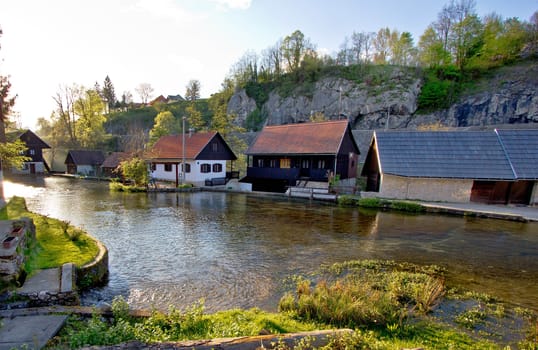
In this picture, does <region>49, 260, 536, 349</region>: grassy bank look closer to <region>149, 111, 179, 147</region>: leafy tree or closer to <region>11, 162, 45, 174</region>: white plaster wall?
<region>149, 111, 179, 147</region>: leafy tree

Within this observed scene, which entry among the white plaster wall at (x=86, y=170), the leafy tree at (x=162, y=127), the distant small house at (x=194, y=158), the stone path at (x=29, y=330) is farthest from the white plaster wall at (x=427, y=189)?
the white plaster wall at (x=86, y=170)

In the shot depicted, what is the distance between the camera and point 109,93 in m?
82.2

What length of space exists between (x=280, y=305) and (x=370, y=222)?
10890 millimetres

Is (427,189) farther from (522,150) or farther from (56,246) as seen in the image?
(56,246)

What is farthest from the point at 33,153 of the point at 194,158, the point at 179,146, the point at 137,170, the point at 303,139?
the point at 303,139

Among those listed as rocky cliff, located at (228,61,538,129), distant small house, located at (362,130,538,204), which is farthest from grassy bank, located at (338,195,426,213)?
rocky cliff, located at (228,61,538,129)

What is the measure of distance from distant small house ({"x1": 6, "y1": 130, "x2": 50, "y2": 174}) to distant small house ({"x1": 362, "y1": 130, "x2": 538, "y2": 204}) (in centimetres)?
5290

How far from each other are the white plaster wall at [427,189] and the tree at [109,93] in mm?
88837

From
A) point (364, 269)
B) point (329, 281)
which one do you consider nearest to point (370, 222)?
point (364, 269)

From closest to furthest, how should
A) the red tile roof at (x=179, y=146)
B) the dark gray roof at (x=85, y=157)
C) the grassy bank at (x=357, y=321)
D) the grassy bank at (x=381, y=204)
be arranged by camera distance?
the grassy bank at (x=357, y=321) → the grassy bank at (x=381, y=204) → the red tile roof at (x=179, y=146) → the dark gray roof at (x=85, y=157)

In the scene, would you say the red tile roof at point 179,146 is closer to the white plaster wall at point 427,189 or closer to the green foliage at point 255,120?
the white plaster wall at point 427,189

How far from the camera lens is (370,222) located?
15.1m

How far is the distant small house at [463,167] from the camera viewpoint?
18797 millimetres

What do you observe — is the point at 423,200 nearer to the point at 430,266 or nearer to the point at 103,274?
the point at 430,266
